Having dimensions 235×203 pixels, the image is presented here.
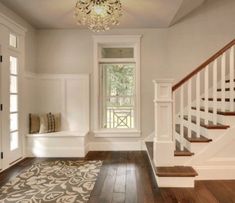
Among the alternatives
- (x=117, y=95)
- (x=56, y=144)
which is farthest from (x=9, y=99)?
(x=117, y=95)

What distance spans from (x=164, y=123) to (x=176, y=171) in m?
0.65

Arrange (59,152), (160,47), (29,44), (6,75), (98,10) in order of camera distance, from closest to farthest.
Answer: (98,10) → (6,75) → (59,152) → (29,44) → (160,47)

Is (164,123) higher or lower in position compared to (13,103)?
lower

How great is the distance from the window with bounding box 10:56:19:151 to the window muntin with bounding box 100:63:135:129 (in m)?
1.84

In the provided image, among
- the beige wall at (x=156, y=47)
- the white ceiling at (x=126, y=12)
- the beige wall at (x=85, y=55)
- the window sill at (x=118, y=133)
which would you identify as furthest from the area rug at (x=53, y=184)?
the white ceiling at (x=126, y=12)

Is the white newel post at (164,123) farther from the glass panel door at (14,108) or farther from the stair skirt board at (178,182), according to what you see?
the glass panel door at (14,108)

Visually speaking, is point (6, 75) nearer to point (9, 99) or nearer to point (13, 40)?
point (9, 99)

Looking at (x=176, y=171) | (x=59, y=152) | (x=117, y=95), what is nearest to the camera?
(x=176, y=171)

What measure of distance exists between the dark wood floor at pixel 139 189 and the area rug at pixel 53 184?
14 centimetres

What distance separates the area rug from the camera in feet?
9.61

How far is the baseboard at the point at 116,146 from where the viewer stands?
5574 millimetres

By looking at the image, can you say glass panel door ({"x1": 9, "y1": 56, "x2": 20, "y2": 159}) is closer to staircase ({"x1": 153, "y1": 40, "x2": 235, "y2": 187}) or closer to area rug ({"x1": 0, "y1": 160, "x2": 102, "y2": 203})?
area rug ({"x1": 0, "y1": 160, "x2": 102, "y2": 203})

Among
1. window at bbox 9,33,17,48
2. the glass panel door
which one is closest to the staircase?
the glass panel door

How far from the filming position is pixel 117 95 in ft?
18.8
